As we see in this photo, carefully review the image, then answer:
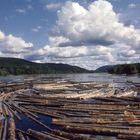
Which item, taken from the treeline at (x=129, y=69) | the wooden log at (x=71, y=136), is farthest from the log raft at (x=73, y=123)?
the treeline at (x=129, y=69)

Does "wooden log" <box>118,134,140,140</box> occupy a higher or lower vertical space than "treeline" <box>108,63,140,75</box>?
lower

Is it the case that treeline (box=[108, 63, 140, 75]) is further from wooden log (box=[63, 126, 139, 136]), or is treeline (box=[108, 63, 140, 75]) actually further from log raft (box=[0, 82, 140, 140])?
wooden log (box=[63, 126, 139, 136])

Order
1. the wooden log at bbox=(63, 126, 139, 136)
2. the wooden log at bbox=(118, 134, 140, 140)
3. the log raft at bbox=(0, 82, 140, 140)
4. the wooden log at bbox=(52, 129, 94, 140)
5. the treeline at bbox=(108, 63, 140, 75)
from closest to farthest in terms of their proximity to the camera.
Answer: the wooden log at bbox=(52, 129, 94, 140), the wooden log at bbox=(118, 134, 140, 140), the log raft at bbox=(0, 82, 140, 140), the wooden log at bbox=(63, 126, 139, 136), the treeline at bbox=(108, 63, 140, 75)

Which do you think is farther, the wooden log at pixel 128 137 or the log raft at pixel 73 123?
the log raft at pixel 73 123

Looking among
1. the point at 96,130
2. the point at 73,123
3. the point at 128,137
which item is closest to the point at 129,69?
the point at 73,123

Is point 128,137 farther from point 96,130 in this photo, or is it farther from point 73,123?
point 73,123

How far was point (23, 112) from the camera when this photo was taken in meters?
37.2

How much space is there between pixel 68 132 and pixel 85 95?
28215 mm

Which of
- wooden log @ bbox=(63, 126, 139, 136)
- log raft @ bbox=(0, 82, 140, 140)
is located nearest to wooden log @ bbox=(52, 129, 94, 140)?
log raft @ bbox=(0, 82, 140, 140)

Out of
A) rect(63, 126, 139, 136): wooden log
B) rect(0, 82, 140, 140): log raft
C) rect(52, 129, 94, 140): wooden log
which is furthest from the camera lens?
rect(63, 126, 139, 136): wooden log

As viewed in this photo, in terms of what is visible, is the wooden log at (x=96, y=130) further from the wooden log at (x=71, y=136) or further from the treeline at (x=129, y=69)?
the treeline at (x=129, y=69)

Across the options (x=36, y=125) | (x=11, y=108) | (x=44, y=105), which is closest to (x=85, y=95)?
(x=44, y=105)

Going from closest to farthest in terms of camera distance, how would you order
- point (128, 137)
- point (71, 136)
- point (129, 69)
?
point (128, 137), point (71, 136), point (129, 69)

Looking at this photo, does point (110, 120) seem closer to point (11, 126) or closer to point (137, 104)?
point (11, 126)
